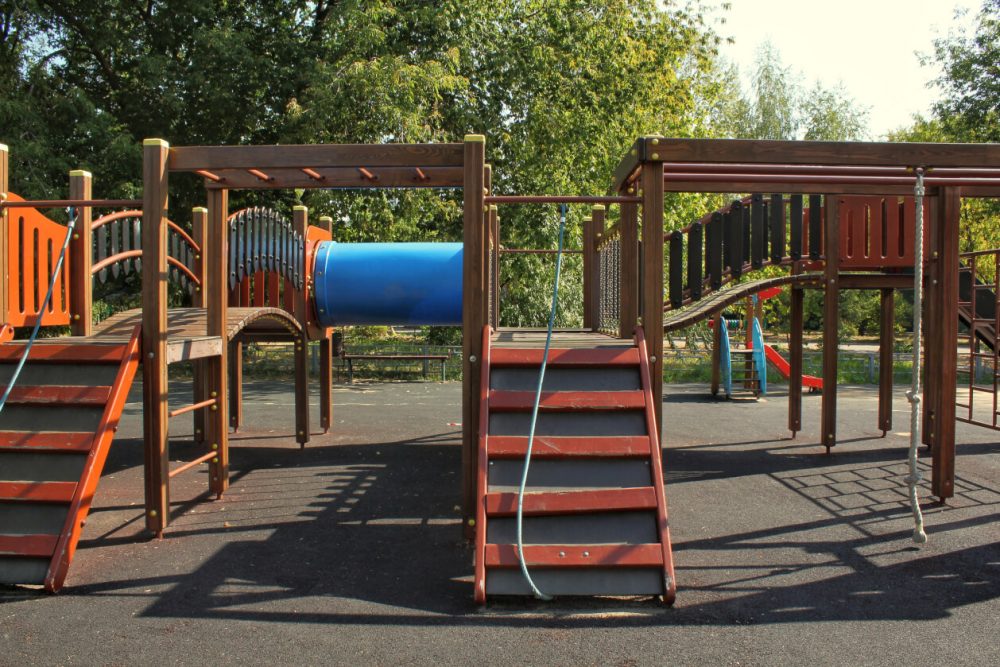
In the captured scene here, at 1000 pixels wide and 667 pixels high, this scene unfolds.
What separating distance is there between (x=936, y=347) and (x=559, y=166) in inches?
554

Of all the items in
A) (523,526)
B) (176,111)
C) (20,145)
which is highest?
(176,111)

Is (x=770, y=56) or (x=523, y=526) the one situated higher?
(x=770, y=56)

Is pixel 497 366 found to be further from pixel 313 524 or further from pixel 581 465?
pixel 313 524

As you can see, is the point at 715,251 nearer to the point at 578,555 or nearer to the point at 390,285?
the point at 390,285

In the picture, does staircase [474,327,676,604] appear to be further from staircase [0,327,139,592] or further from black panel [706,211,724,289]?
black panel [706,211,724,289]

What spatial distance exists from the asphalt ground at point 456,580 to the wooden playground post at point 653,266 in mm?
1234

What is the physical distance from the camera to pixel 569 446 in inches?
191

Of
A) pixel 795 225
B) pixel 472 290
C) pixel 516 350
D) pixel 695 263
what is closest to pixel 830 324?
pixel 795 225

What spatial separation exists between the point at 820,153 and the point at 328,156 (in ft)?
11.0

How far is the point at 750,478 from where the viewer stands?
25.6 ft

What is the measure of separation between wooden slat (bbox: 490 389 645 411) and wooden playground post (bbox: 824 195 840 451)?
16.3 ft

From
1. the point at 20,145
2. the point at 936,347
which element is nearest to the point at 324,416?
the point at 936,347

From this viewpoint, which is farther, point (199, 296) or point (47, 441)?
point (199, 296)

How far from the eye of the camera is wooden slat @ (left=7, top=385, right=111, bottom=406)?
17.1ft
